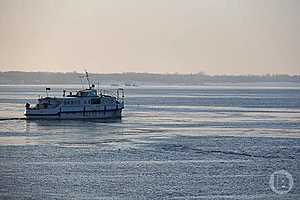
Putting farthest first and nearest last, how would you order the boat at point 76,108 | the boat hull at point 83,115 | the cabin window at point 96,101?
the cabin window at point 96,101, the boat at point 76,108, the boat hull at point 83,115

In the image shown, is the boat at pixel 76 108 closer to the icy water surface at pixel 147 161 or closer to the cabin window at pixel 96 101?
the cabin window at pixel 96 101

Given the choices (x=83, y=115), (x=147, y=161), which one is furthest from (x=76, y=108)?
(x=147, y=161)

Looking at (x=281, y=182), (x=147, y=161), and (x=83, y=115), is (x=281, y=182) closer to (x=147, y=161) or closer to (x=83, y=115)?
(x=147, y=161)

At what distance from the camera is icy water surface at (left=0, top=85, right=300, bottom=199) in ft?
113

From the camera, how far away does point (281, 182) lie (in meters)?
36.5

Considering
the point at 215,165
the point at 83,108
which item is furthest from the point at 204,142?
the point at 83,108

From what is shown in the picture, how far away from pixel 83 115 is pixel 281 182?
46281mm

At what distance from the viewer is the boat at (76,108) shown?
3125 inches

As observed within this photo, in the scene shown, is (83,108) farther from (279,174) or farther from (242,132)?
(279,174)

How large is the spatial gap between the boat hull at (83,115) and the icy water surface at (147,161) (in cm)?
629

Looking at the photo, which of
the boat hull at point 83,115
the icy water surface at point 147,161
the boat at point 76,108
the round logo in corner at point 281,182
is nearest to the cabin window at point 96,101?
the boat at point 76,108

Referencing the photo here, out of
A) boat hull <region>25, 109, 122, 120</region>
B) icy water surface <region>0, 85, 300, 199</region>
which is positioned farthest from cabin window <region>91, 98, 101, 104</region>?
icy water surface <region>0, 85, 300, 199</region>

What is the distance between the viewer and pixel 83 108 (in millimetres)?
81438

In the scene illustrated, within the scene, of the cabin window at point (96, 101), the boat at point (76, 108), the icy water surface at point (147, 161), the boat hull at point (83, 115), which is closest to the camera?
the icy water surface at point (147, 161)
